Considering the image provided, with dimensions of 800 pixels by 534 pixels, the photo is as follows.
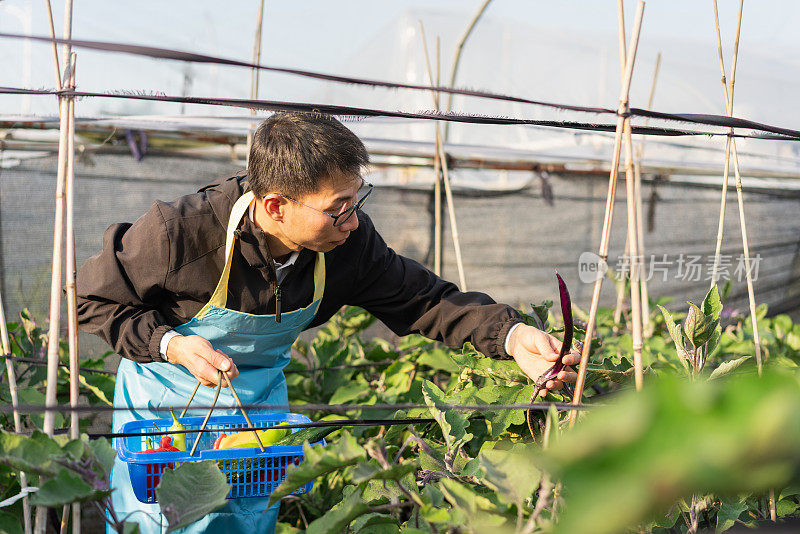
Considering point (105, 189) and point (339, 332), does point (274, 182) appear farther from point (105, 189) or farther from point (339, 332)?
point (105, 189)

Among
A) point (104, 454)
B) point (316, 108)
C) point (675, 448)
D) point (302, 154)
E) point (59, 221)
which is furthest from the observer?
point (302, 154)

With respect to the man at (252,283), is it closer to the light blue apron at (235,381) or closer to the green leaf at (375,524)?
the light blue apron at (235,381)

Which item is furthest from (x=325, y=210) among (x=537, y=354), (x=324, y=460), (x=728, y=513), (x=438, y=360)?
(x=728, y=513)

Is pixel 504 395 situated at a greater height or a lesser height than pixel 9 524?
greater

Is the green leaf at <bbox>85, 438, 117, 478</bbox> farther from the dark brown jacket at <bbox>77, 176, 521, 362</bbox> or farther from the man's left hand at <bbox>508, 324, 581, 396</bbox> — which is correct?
the man's left hand at <bbox>508, 324, 581, 396</bbox>

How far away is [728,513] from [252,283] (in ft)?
3.37

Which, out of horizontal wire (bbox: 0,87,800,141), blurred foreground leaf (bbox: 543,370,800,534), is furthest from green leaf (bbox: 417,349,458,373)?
blurred foreground leaf (bbox: 543,370,800,534)

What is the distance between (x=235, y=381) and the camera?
5.70 ft

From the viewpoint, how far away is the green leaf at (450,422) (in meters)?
1.14

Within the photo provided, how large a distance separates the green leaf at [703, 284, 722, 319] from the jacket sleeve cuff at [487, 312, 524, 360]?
0.37 metres

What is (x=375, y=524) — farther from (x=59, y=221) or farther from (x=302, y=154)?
(x=302, y=154)

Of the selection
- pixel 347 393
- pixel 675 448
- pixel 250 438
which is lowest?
pixel 347 393

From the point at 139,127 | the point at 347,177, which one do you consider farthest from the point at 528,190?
the point at 347,177

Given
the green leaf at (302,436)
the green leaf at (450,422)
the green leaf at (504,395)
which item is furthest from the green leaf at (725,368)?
the green leaf at (302,436)
